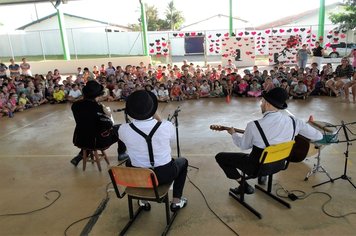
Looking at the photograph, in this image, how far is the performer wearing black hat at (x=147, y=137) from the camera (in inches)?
104

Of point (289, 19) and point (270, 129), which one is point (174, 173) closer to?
point (270, 129)

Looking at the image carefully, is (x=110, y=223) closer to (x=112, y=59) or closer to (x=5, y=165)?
(x=5, y=165)

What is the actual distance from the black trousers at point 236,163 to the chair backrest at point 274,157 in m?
0.11

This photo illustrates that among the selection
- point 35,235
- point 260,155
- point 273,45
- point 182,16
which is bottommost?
point 35,235

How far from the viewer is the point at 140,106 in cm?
262

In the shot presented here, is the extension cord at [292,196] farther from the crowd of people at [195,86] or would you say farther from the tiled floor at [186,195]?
the crowd of people at [195,86]

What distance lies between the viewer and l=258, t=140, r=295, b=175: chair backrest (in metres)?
2.79

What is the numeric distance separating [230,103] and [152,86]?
2.38m

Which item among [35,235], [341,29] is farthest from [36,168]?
[341,29]

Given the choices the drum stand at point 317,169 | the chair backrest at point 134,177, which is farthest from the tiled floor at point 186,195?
the chair backrest at point 134,177

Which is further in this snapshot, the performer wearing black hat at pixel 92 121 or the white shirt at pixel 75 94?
the white shirt at pixel 75 94

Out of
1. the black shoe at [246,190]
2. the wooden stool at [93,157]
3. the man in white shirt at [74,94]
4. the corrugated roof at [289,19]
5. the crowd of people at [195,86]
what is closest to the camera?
the black shoe at [246,190]

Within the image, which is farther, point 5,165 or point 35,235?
point 5,165

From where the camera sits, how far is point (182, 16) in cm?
3778
